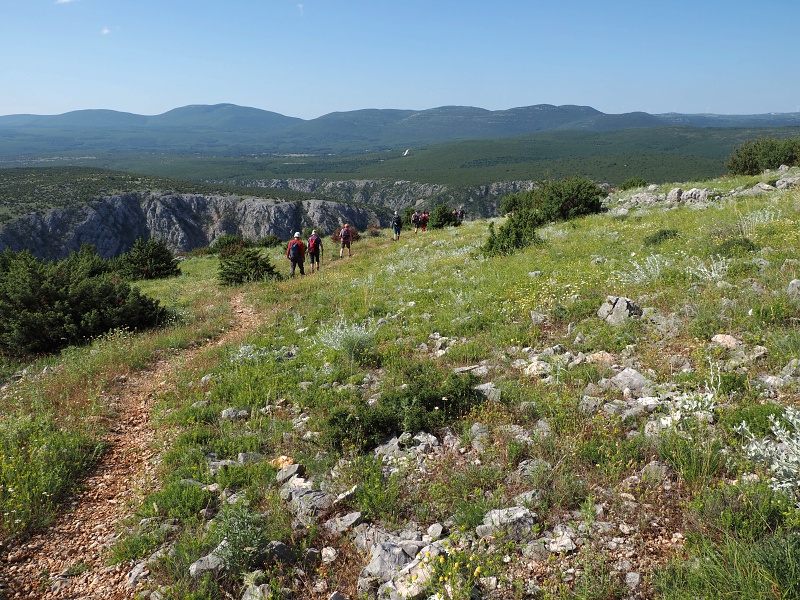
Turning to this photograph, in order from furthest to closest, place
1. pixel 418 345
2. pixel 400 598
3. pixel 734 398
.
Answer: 1. pixel 418 345
2. pixel 734 398
3. pixel 400 598

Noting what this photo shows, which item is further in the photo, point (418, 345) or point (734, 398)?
point (418, 345)

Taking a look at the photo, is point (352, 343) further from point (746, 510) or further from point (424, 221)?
point (424, 221)

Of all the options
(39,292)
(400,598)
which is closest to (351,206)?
(39,292)

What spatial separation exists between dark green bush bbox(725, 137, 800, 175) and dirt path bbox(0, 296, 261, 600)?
36.7 meters

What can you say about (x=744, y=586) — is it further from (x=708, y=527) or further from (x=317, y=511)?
(x=317, y=511)

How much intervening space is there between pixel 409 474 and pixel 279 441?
1.86 metres

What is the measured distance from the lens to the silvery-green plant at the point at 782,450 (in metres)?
3.46

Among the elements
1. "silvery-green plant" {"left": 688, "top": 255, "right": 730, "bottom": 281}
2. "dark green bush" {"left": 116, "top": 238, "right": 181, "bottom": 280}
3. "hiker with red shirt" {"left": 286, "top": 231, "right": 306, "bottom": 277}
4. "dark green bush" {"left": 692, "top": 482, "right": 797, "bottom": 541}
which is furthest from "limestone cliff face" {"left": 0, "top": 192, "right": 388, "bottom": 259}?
"dark green bush" {"left": 692, "top": 482, "right": 797, "bottom": 541}

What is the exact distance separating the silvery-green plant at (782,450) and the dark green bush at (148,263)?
1045 inches

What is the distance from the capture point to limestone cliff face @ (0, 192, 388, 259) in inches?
3885

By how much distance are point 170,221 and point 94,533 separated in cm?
13732

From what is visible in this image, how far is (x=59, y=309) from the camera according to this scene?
1101 centimetres

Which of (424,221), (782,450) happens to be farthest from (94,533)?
(424,221)

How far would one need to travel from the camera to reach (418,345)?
320 inches
